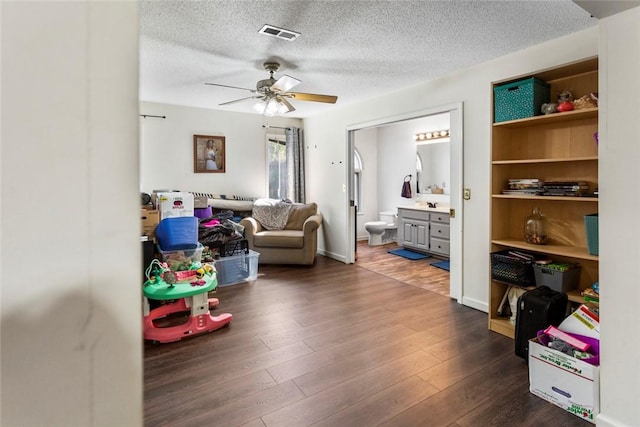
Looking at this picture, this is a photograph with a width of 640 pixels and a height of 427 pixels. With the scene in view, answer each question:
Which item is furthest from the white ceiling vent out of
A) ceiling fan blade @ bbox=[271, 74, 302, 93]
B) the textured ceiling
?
ceiling fan blade @ bbox=[271, 74, 302, 93]

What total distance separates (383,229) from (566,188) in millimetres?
3967

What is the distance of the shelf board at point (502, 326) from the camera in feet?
8.79

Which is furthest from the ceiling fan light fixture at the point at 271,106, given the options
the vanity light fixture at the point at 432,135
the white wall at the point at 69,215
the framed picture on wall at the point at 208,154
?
the vanity light fixture at the point at 432,135

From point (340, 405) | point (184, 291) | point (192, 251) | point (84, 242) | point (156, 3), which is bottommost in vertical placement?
point (340, 405)

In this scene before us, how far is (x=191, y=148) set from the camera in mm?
5215

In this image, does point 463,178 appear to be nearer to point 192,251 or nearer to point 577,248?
point 577,248

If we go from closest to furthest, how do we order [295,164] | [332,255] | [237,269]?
[237,269] → [332,255] → [295,164]

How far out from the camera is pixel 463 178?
3.37m

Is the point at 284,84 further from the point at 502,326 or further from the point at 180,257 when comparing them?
the point at 502,326

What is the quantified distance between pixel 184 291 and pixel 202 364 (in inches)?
23.5

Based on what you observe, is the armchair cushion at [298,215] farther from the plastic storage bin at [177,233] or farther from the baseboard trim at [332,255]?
the plastic storage bin at [177,233]

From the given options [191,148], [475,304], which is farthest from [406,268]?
[191,148]

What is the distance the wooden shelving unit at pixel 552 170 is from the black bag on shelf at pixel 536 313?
0.65 ft

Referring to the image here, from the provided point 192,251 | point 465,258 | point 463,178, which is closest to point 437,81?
point 463,178
